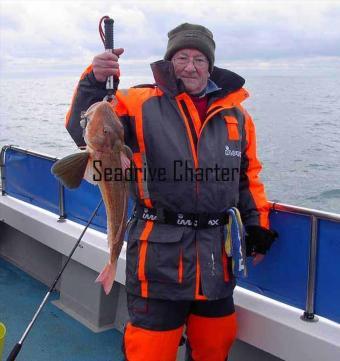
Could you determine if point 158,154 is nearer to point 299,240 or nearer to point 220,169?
point 220,169

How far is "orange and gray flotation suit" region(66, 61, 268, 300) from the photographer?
271 centimetres

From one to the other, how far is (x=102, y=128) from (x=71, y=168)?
0.84 feet

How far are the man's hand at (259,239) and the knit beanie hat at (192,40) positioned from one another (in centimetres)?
100

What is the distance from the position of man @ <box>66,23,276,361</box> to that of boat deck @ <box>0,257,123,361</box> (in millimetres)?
1334

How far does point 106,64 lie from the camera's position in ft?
8.11

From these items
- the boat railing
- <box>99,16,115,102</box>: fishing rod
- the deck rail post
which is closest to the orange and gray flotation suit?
<box>99,16,115,102</box>: fishing rod

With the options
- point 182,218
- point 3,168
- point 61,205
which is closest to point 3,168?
point 3,168

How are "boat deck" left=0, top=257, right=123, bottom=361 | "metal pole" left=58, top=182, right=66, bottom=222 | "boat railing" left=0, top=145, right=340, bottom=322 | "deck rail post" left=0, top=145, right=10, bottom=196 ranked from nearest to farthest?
"boat railing" left=0, top=145, right=340, bottom=322, "boat deck" left=0, top=257, right=123, bottom=361, "metal pole" left=58, top=182, right=66, bottom=222, "deck rail post" left=0, top=145, right=10, bottom=196

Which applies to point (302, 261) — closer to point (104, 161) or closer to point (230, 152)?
point (230, 152)

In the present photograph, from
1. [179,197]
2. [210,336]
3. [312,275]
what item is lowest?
[210,336]

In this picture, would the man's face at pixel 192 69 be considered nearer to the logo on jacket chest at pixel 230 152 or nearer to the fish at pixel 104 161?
the logo on jacket chest at pixel 230 152

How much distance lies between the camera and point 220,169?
282 centimetres

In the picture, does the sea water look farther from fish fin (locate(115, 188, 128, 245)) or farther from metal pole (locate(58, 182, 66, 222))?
fish fin (locate(115, 188, 128, 245))

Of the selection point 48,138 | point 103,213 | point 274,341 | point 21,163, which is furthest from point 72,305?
point 48,138
